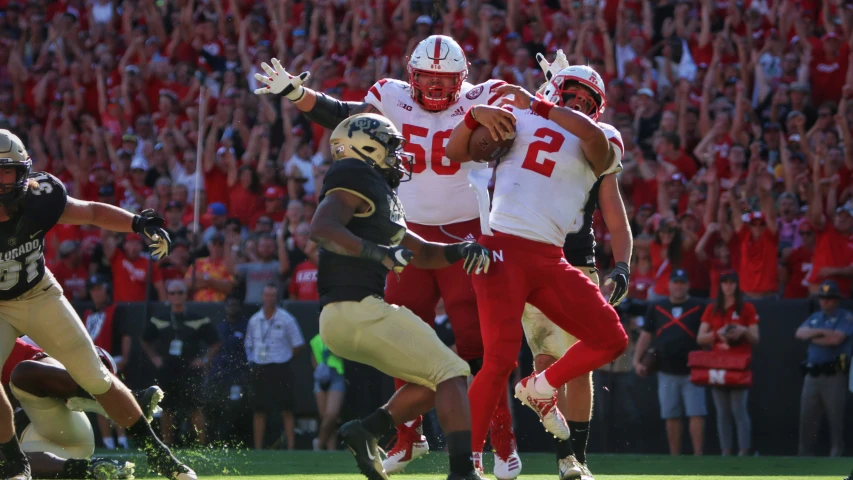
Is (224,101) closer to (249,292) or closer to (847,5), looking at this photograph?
(249,292)

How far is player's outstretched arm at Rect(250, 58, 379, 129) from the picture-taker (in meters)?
6.98

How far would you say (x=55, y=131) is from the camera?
15070 millimetres

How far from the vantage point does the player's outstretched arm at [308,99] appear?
22.9 feet

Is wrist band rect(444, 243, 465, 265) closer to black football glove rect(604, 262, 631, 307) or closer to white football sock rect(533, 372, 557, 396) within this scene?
white football sock rect(533, 372, 557, 396)

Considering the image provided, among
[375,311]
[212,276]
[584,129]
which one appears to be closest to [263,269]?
[212,276]

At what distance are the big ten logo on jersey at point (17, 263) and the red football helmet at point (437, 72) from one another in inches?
84.5

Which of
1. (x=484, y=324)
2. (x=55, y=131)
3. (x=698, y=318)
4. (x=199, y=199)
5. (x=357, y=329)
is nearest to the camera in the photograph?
(x=357, y=329)

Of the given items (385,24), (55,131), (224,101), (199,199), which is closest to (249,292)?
(199,199)

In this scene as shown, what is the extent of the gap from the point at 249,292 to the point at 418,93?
506 cm

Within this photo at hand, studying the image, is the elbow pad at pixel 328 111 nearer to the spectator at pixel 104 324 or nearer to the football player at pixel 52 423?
the football player at pixel 52 423

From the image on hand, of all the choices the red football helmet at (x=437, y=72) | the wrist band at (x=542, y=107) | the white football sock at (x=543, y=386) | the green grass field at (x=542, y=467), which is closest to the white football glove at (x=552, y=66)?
the red football helmet at (x=437, y=72)

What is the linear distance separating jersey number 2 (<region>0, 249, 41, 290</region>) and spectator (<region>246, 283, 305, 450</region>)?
465 centimetres

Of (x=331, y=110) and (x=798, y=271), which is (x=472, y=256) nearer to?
(x=331, y=110)

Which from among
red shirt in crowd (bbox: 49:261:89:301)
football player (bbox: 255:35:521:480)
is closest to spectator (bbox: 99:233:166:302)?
red shirt in crowd (bbox: 49:261:89:301)
